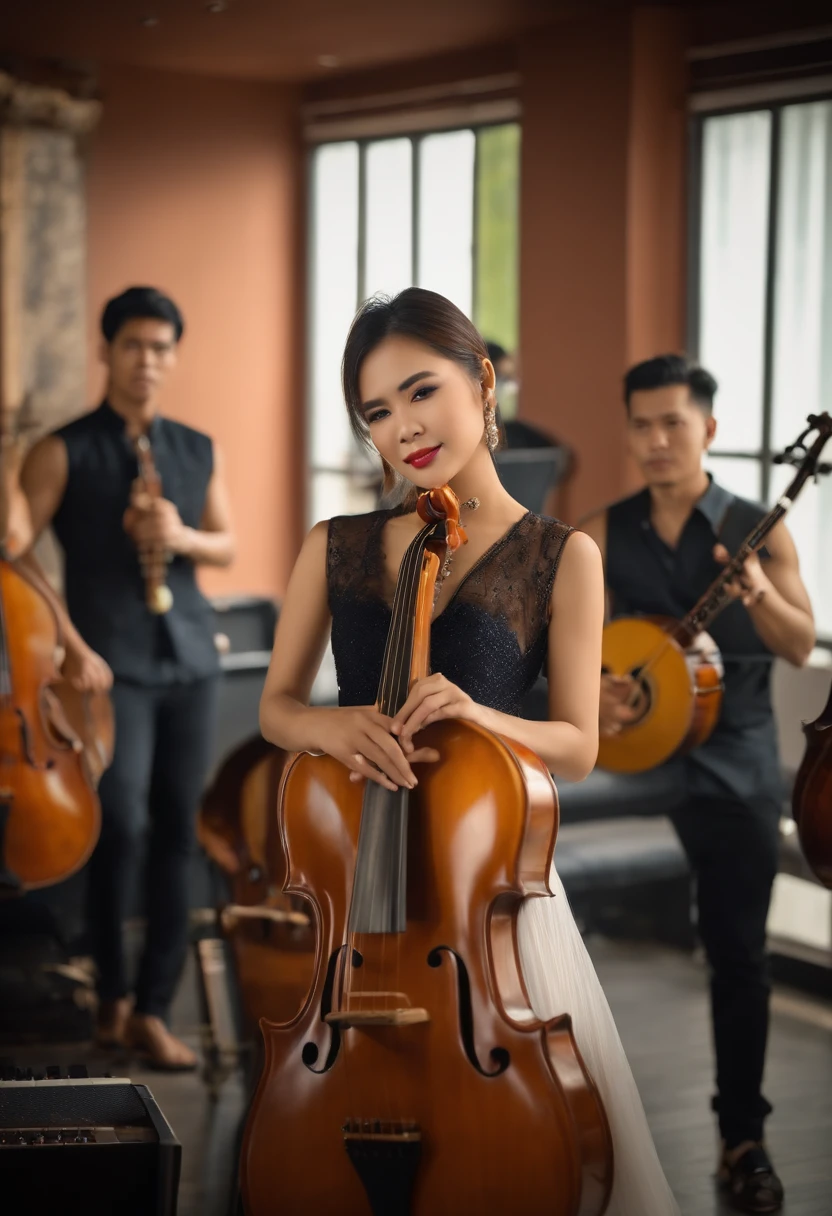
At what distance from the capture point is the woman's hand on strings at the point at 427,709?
181 centimetres

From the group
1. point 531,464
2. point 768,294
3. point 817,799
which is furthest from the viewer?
point 768,294

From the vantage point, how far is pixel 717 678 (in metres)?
3.01

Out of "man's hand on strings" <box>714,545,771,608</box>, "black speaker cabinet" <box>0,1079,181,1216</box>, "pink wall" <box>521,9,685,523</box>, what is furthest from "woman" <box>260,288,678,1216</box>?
"pink wall" <box>521,9,685,523</box>

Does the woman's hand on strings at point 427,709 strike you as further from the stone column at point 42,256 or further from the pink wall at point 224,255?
the pink wall at point 224,255

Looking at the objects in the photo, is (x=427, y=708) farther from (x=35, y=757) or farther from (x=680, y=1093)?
(x=680, y=1093)

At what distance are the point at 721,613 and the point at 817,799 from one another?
592 millimetres

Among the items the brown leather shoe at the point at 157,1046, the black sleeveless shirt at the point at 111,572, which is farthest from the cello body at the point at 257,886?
the black sleeveless shirt at the point at 111,572

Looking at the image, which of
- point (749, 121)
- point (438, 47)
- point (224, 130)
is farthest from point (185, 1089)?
point (224, 130)

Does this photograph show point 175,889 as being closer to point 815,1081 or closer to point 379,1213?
point 815,1081

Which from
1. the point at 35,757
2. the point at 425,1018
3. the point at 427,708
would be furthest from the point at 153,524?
the point at 425,1018

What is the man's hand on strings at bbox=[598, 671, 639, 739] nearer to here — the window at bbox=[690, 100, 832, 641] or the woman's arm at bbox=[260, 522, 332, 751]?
the woman's arm at bbox=[260, 522, 332, 751]

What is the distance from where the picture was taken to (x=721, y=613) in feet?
10.2

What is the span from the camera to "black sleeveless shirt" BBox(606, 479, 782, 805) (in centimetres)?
302

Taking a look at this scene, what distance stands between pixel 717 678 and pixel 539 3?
3091 millimetres
